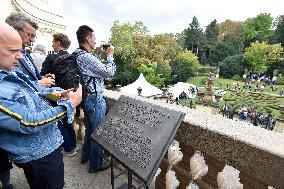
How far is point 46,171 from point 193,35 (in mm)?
89969

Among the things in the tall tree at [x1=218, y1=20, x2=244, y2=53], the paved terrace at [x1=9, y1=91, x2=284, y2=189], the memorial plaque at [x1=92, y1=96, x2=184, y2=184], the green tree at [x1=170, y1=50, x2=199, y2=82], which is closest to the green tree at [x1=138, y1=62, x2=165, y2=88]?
the green tree at [x1=170, y1=50, x2=199, y2=82]

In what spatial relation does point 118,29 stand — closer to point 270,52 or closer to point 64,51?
point 270,52

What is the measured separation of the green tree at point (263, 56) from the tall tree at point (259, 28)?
612 inches

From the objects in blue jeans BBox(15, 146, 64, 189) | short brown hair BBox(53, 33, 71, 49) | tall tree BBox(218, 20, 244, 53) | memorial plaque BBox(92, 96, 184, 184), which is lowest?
blue jeans BBox(15, 146, 64, 189)

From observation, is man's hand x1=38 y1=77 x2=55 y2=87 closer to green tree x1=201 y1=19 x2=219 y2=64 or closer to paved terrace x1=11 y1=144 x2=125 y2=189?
paved terrace x1=11 y1=144 x2=125 y2=189

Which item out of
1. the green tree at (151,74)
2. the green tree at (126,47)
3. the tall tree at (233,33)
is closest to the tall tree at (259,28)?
the tall tree at (233,33)

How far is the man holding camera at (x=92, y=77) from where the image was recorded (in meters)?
3.55

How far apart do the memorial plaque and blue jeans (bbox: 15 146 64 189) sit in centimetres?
54

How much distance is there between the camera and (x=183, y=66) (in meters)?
60.8

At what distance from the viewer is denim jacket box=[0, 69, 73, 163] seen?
200cm

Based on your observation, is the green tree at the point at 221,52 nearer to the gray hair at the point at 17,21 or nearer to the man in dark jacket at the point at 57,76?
the man in dark jacket at the point at 57,76

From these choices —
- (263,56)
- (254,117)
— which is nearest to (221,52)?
(263,56)

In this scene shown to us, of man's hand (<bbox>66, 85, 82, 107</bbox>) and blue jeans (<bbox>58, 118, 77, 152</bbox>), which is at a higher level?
man's hand (<bbox>66, 85, 82, 107</bbox>)

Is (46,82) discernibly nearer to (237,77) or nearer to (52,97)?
(52,97)
